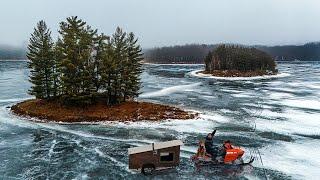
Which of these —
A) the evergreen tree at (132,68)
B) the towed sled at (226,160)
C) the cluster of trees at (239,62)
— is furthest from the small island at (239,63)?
the towed sled at (226,160)

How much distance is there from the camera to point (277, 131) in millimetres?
34219

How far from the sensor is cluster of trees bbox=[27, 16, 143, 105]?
4253cm

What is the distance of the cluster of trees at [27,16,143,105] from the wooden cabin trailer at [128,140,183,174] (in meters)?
20.6

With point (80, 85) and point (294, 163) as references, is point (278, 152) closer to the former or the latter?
point (294, 163)

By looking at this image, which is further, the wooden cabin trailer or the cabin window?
the cabin window

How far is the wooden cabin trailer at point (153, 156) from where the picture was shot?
23031 millimetres

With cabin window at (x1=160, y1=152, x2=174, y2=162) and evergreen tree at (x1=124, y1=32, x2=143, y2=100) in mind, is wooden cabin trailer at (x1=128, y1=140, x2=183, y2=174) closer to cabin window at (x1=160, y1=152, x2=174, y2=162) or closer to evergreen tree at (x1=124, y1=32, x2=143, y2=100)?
cabin window at (x1=160, y1=152, x2=174, y2=162)

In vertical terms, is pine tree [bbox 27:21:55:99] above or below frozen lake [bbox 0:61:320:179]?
above

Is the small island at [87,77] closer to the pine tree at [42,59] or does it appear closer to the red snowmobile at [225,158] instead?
the pine tree at [42,59]

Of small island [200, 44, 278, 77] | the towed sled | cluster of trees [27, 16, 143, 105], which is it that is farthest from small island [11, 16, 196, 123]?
small island [200, 44, 278, 77]

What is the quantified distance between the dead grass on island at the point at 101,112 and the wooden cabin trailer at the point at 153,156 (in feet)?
49.8

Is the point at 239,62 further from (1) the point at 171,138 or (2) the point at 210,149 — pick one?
(2) the point at 210,149

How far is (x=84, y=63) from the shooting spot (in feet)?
141

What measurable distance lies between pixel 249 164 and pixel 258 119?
52.1ft
